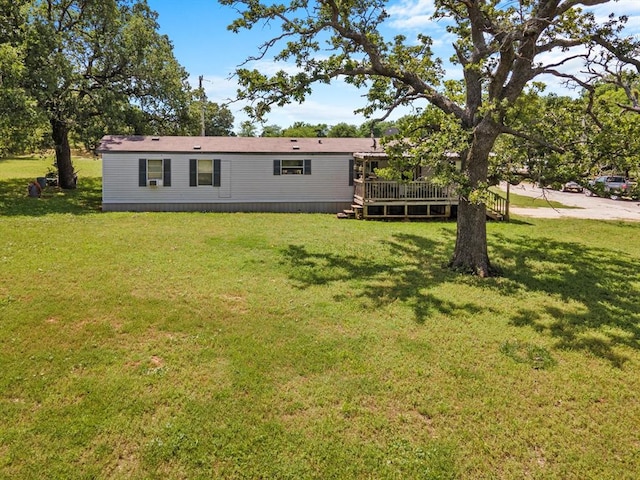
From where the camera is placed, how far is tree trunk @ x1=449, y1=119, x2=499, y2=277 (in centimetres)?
954

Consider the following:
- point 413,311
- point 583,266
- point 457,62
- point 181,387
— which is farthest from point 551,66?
point 181,387

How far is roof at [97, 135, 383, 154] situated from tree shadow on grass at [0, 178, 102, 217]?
262 centimetres

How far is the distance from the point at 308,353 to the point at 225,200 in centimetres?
1353

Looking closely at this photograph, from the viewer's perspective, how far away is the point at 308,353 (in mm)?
5906

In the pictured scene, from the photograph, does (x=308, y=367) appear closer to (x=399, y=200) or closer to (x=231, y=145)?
(x=399, y=200)

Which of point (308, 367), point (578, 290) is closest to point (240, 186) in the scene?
point (578, 290)

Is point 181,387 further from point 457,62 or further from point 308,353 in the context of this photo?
point 457,62

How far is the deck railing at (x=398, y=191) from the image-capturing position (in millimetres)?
17797

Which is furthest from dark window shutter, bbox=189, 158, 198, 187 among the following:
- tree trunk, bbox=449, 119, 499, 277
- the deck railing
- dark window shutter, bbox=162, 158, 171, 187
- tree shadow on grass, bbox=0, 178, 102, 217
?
tree trunk, bbox=449, 119, 499, 277

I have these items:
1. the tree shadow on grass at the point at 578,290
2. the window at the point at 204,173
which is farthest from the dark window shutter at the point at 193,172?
the tree shadow on grass at the point at 578,290

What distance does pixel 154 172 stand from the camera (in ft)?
58.9

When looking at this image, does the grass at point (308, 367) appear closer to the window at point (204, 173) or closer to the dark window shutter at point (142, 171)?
the dark window shutter at point (142, 171)

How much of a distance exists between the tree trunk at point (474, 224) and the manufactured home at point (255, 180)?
24.2 feet

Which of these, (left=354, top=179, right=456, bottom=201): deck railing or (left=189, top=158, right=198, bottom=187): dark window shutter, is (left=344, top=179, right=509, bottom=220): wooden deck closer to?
(left=354, top=179, right=456, bottom=201): deck railing
